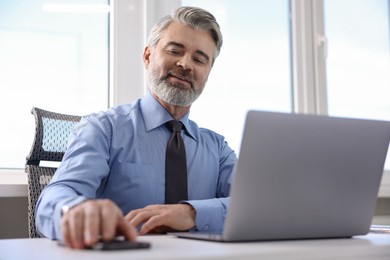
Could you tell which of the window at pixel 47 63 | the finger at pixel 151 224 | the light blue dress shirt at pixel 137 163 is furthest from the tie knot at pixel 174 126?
the window at pixel 47 63

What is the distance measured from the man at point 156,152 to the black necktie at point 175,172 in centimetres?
2

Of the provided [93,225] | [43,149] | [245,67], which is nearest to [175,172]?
[43,149]

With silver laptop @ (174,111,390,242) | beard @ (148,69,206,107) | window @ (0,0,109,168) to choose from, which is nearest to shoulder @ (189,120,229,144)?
beard @ (148,69,206,107)

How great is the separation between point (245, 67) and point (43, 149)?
141 centimetres

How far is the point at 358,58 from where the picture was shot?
124 inches

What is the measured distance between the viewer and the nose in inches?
69.3

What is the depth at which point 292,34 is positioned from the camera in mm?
3000

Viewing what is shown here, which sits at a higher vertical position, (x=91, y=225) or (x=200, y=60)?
(x=200, y=60)

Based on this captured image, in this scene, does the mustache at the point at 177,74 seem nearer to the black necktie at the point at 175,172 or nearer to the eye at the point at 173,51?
the eye at the point at 173,51

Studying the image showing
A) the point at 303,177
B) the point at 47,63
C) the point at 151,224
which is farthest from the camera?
the point at 47,63

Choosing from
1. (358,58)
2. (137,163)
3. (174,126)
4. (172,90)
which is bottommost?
(137,163)

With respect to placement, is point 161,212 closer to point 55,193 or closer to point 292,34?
point 55,193

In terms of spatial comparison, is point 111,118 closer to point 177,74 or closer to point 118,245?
point 177,74

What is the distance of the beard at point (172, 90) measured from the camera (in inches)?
69.9
